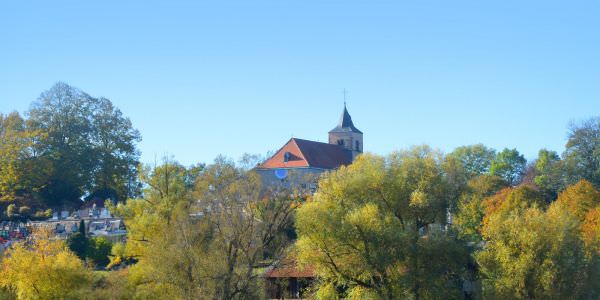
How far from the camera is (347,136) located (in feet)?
330

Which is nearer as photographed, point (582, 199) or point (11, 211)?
point (582, 199)

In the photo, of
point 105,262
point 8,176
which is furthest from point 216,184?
point 8,176

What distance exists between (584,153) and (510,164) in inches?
1089

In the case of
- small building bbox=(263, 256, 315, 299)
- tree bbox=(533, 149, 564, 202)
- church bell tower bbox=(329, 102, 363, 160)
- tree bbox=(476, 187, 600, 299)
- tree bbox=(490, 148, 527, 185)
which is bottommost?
small building bbox=(263, 256, 315, 299)

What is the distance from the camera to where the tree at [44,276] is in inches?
1272

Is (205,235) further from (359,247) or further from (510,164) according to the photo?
(510,164)

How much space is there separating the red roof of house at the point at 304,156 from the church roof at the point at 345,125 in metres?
6.57

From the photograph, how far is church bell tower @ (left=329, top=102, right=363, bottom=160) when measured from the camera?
10044cm

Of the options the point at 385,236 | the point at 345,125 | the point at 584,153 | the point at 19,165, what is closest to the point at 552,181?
the point at 584,153

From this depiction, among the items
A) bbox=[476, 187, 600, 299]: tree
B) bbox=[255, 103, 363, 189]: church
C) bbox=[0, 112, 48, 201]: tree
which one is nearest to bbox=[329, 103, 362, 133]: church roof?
bbox=[255, 103, 363, 189]: church

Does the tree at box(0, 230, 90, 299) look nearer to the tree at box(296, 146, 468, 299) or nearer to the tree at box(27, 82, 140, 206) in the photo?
the tree at box(296, 146, 468, 299)

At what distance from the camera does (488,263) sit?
3023 cm

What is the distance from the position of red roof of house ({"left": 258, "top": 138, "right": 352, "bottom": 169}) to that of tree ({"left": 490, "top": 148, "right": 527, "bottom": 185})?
18304 millimetres

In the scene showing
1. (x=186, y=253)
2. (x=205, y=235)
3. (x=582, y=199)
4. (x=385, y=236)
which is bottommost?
(x=186, y=253)
